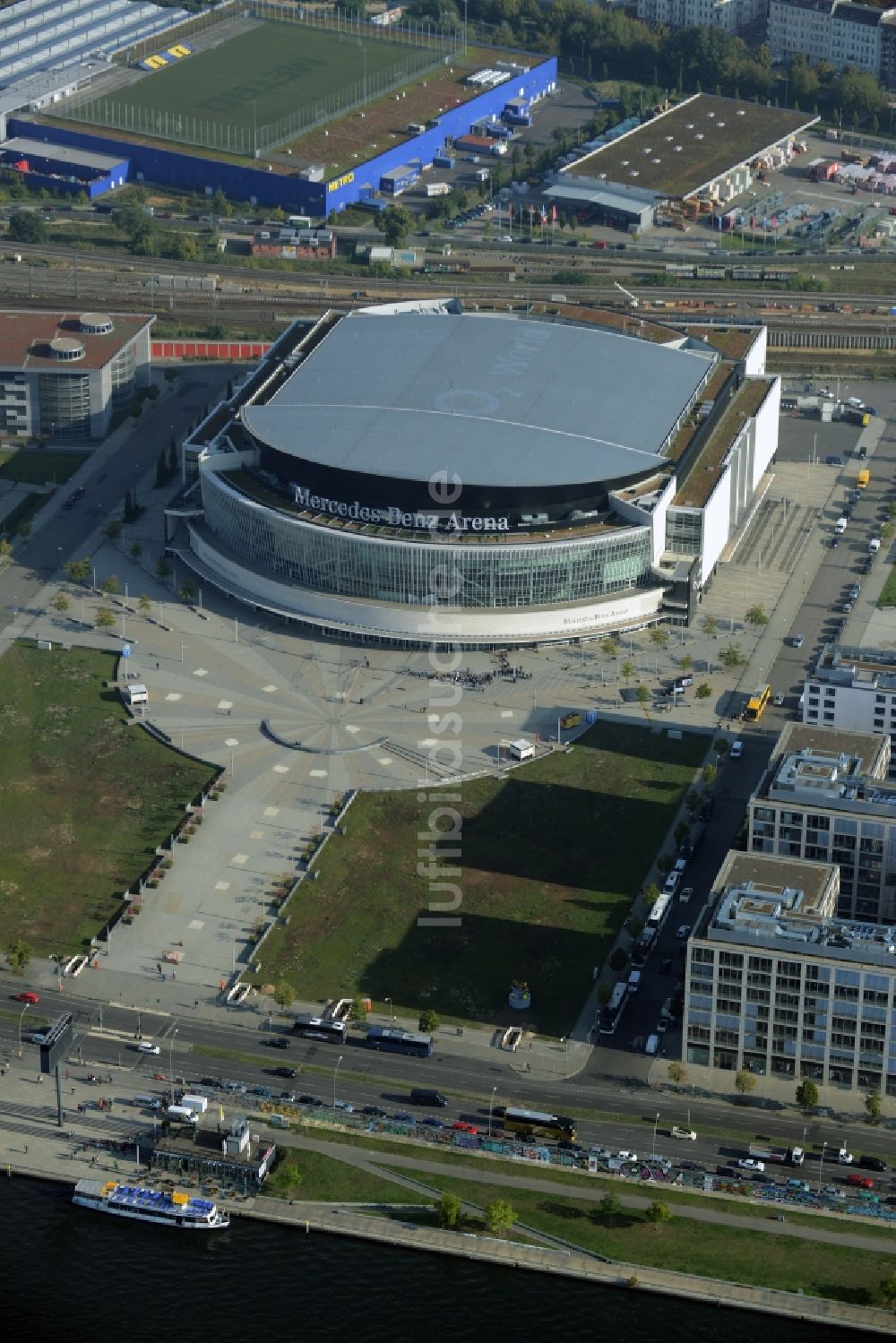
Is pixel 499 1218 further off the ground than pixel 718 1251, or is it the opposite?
pixel 499 1218

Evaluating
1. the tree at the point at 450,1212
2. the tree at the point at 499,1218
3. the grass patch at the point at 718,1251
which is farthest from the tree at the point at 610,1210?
the tree at the point at 450,1212

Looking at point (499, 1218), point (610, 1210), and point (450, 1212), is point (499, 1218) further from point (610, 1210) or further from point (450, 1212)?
point (610, 1210)

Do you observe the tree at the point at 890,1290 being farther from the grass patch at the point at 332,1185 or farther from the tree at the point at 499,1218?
the grass patch at the point at 332,1185

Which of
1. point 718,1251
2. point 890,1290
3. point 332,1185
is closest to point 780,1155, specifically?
point 718,1251

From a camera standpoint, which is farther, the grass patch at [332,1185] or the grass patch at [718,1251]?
the grass patch at [332,1185]

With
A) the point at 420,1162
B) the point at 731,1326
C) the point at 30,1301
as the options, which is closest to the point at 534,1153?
the point at 420,1162

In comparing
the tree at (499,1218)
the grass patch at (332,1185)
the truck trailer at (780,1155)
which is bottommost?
the grass patch at (332,1185)

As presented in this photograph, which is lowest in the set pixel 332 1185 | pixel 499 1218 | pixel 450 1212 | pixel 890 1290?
pixel 332 1185

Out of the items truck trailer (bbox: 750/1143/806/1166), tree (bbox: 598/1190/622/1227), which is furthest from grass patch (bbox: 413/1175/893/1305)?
truck trailer (bbox: 750/1143/806/1166)
